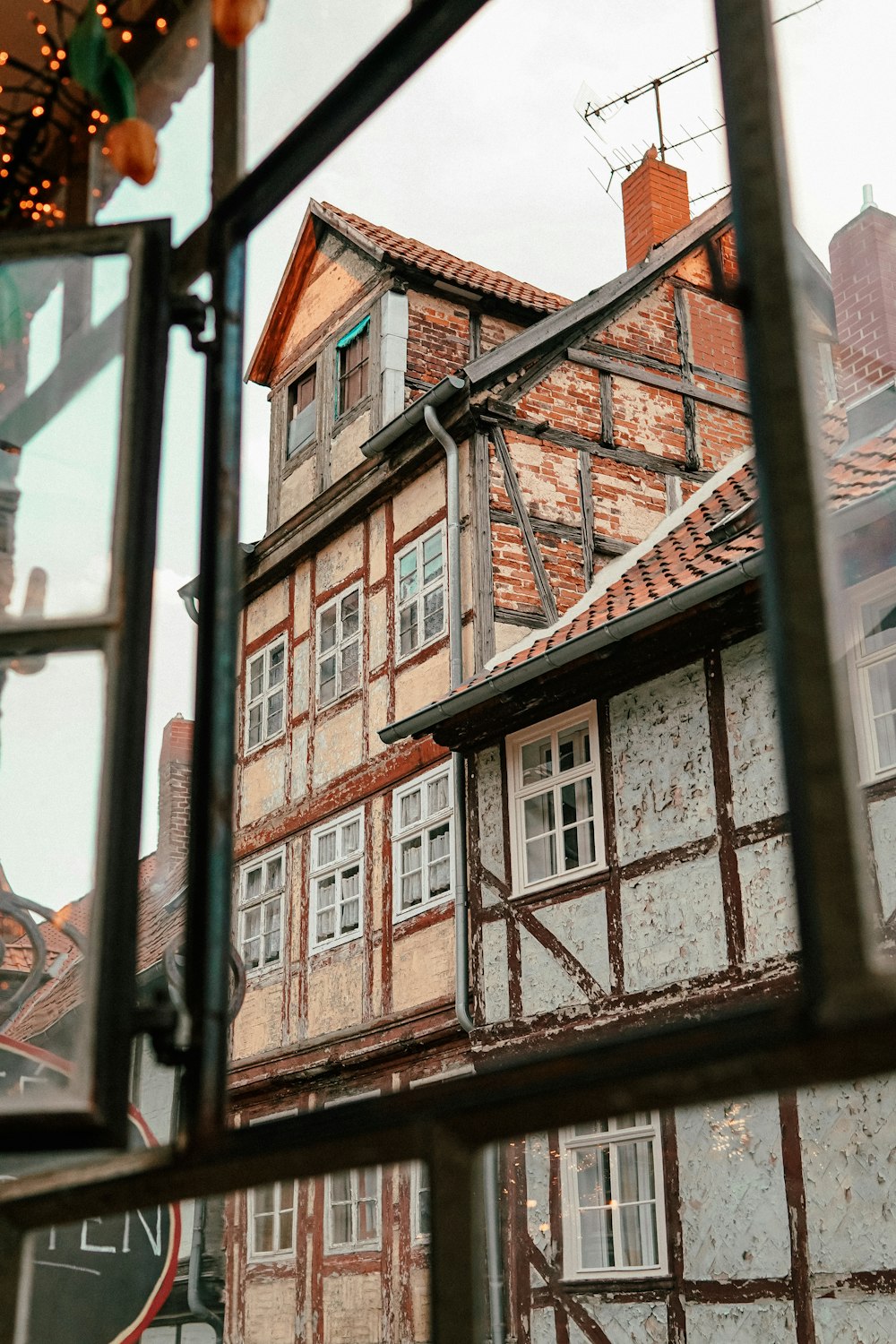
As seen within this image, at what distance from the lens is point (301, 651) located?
12320mm

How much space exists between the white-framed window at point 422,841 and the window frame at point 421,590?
1019 mm

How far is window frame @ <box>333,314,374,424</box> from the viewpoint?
12.3 metres

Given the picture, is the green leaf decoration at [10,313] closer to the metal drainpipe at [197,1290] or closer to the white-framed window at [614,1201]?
the white-framed window at [614,1201]

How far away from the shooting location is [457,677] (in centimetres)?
1005

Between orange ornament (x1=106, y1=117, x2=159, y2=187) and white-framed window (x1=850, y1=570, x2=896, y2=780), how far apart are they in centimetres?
522

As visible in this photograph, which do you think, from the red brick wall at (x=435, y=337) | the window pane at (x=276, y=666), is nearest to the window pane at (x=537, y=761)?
the window pane at (x=276, y=666)

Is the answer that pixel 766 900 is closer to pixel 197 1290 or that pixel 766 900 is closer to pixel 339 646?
pixel 339 646

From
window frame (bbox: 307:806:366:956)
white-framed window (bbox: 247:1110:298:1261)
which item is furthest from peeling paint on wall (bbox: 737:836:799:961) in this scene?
white-framed window (bbox: 247:1110:298:1261)

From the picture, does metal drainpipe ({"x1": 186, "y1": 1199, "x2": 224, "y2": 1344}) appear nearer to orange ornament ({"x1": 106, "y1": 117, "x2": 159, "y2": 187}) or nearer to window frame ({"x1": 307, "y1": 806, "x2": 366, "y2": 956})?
window frame ({"x1": 307, "y1": 806, "x2": 366, "y2": 956})

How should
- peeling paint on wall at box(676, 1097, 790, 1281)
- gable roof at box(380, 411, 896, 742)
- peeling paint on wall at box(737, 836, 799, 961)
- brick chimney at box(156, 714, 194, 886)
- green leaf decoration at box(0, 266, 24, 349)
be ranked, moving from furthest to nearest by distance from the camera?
brick chimney at box(156, 714, 194, 886) → gable roof at box(380, 411, 896, 742) → peeling paint on wall at box(737, 836, 799, 961) → peeling paint on wall at box(676, 1097, 790, 1281) → green leaf decoration at box(0, 266, 24, 349)

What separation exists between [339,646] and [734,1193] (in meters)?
5.79

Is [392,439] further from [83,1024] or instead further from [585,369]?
[83,1024]

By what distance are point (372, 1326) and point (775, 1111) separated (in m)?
3.90

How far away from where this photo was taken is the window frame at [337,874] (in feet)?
35.3
